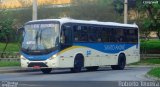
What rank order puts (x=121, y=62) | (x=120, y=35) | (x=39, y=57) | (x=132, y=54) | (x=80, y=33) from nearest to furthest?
(x=39, y=57)
(x=80, y=33)
(x=120, y=35)
(x=121, y=62)
(x=132, y=54)

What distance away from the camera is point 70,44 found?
31.0 m

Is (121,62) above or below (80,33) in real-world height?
below

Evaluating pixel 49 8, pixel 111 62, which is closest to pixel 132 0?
pixel 111 62

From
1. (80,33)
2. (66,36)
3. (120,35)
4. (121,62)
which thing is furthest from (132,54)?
(66,36)

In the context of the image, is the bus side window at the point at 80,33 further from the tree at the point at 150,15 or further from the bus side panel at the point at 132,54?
the tree at the point at 150,15

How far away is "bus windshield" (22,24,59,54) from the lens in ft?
98.8

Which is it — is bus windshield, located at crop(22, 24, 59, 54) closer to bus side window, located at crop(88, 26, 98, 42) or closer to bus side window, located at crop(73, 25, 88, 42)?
bus side window, located at crop(73, 25, 88, 42)

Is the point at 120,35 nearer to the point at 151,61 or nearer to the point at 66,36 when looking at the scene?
the point at 66,36

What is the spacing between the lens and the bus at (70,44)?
30125 millimetres

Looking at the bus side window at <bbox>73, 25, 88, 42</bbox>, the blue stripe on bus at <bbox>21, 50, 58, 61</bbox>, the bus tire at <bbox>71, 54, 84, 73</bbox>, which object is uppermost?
the bus side window at <bbox>73, 25, 88, 42</bbox>

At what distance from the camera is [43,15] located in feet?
192

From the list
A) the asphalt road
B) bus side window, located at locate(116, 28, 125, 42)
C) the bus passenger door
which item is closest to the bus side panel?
bus side window, located at locate(116, 28, 125, 42)

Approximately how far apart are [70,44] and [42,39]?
5.82 ft

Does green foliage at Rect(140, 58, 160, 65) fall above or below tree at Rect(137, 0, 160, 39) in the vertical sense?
below
